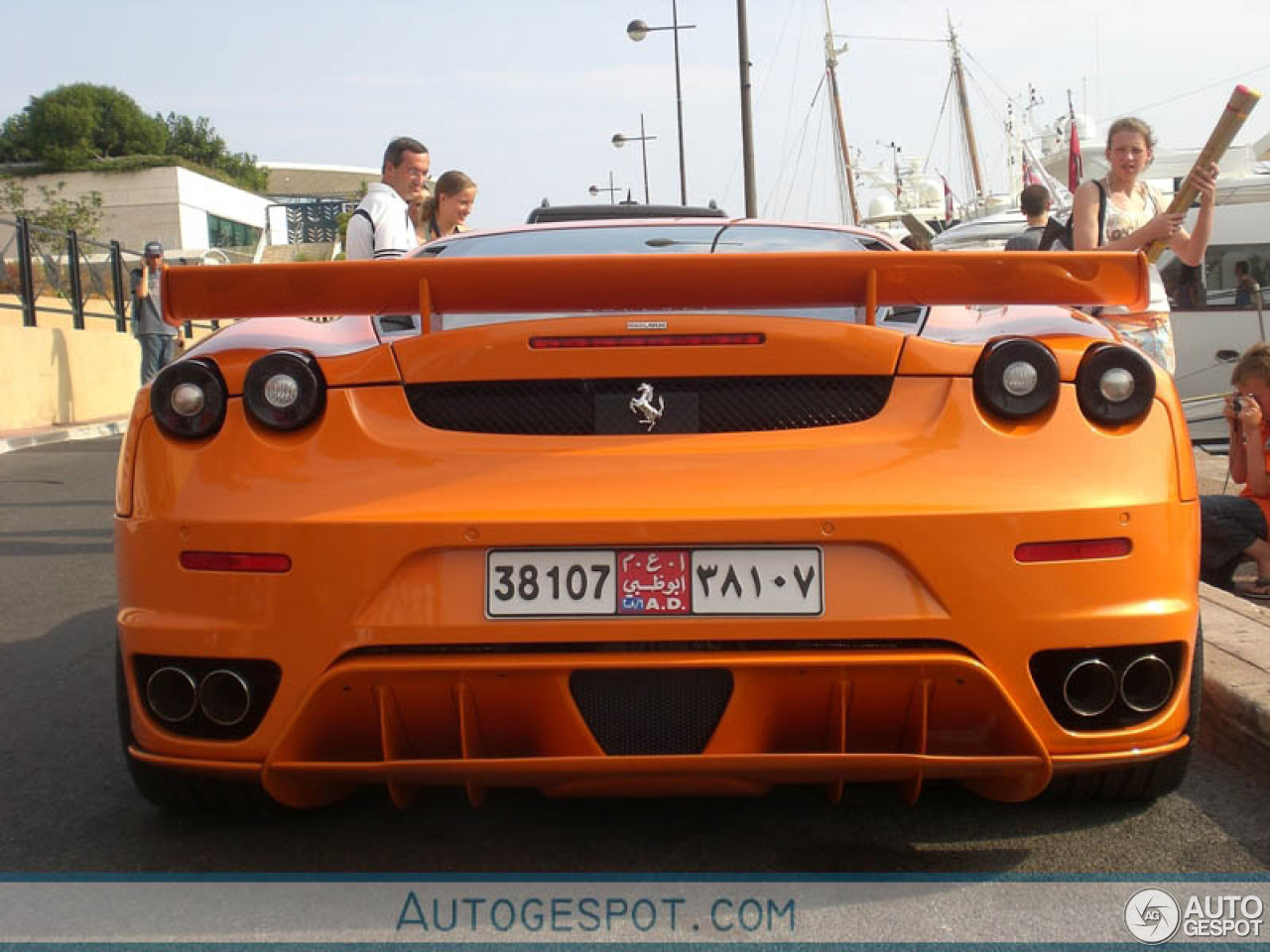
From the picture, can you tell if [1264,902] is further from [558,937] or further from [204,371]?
[204,371]

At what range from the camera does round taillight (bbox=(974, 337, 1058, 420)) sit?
107 inches

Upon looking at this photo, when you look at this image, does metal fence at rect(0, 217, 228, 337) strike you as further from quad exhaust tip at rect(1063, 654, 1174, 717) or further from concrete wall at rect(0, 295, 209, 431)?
quad exhaust tip at rect(1063, 654, 1174, 717)

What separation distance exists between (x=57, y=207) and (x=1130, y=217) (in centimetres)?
7527

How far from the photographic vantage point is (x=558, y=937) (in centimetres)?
258

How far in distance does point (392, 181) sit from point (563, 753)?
4.80m

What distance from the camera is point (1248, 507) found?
6023 millimetres

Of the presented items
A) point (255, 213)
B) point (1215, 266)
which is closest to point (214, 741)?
point (1215, 266)

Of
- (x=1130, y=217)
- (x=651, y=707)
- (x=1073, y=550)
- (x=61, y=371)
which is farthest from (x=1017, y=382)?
(x=61, y=371)

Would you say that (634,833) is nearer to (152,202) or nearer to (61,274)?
(61,274)

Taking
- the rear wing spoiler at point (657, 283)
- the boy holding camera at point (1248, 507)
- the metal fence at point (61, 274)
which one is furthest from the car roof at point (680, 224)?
the metal fence at point (61, 274)

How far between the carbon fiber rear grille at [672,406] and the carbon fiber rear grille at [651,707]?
447 millimetres

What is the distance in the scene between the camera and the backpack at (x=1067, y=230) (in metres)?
6.01

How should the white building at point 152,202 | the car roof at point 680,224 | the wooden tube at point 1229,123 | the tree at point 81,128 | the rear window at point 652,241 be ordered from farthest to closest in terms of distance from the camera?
1. the tree at point 81,128
2. the white building at point 152,202
3. the wooden tube at point 1229,123
4. the car roof at point 680,224
5. the rear window at point 652,241

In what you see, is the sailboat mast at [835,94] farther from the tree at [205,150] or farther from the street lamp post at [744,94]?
the tree at [205,150]
